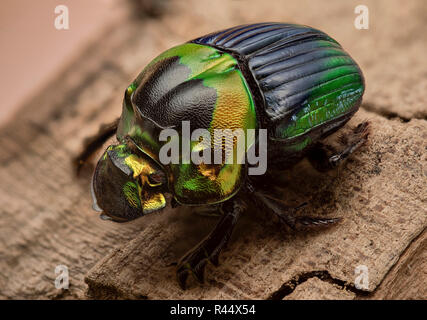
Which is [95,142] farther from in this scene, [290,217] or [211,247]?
[290,217]

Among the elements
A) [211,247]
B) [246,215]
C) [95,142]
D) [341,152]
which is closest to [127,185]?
[211,247]

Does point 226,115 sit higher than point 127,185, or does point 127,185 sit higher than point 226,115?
point 226,115

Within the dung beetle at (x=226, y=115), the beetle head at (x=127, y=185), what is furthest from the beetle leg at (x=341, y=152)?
the beetle head at (x=127, y=185)

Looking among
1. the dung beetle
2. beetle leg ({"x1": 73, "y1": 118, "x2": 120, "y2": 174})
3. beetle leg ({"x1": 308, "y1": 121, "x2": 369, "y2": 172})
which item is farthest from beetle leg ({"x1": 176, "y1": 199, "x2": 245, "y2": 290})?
beetle leg ({"x1": 73, "y1": 118, "x2": 120, "y2": 174})

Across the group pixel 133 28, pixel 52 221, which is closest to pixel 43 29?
pixel 133 28

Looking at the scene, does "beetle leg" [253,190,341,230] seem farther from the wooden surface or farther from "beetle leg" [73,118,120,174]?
"beetle leg" [73,118,120,174]

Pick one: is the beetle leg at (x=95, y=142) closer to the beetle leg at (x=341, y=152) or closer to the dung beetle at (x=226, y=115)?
the dung beetle at (x=226, y=115)
